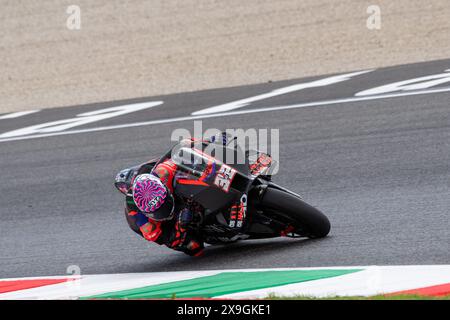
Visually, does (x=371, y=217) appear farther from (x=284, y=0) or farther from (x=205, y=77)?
(x=284, y=0)

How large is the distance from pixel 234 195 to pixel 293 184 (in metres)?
2.91

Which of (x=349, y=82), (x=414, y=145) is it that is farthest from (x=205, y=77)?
(x=414, y=145)

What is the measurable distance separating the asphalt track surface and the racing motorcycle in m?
0.22

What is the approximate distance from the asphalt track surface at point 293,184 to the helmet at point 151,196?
736mm

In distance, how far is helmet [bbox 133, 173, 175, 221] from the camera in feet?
24.5

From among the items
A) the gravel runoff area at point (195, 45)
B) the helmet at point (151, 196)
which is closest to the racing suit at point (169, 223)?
the helmet at point (151, 196)

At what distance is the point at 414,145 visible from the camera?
35.7 feet

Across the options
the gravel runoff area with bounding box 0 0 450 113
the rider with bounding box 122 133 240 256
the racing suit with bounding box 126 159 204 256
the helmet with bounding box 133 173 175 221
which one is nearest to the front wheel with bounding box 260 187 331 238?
the rider with bounding box 122 133 240 256

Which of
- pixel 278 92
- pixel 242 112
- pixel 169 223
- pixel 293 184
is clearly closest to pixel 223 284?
pixel 169 223

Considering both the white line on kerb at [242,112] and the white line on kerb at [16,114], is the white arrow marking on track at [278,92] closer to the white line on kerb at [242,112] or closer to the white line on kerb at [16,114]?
the white line on kerb at [242,112]

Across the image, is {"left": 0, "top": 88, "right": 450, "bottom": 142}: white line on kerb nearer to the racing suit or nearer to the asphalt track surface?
the asphalt track surface

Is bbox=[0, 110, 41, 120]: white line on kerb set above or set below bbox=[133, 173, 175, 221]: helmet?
below

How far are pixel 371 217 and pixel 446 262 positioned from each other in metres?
1.90

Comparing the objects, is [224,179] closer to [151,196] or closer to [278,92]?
[151,196]
